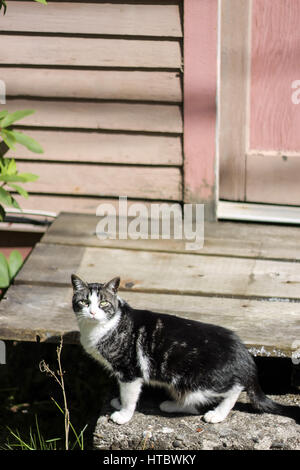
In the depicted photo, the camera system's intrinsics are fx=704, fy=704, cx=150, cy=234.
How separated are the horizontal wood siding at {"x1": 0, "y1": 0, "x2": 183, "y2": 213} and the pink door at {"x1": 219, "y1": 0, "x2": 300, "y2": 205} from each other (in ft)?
1.01

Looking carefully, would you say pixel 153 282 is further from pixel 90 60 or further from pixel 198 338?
pixel 90 60

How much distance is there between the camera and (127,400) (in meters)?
3.03

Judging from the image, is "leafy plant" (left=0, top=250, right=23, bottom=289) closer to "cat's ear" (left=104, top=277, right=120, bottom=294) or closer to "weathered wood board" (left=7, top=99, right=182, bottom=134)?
"weathered wood board" (left=7, top=99, right=182, bottom=134)

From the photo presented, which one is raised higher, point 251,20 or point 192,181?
point 251,20

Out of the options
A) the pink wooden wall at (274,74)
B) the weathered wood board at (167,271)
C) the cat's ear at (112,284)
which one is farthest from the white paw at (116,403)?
the pink wooden wall at (274,74)

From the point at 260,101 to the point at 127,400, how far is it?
2116mm

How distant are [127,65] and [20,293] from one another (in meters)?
1.55

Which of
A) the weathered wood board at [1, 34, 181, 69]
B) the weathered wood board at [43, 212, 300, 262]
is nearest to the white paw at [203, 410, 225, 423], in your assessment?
the weathered wood board at [43, 212, 300, 262]

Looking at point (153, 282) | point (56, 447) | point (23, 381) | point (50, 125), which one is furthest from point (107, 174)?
point (56, 447)

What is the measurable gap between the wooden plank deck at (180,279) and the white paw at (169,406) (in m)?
0.43

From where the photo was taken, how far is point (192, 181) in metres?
4.42

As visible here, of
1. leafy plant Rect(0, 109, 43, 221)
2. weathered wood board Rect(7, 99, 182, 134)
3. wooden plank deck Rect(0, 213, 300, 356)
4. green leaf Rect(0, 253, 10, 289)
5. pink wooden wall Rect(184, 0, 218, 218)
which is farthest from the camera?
weathered wood board Rect(7, 99, 182, 134)

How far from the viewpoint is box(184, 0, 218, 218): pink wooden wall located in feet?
13.4

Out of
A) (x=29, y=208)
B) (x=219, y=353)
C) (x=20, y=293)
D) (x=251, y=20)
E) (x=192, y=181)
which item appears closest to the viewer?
(x=219, y=353)
